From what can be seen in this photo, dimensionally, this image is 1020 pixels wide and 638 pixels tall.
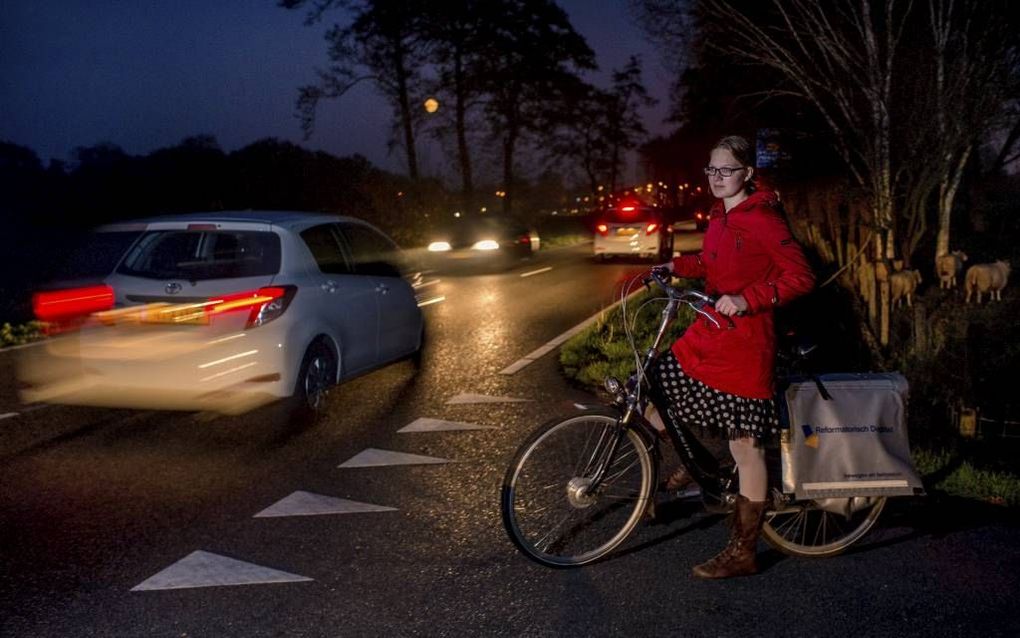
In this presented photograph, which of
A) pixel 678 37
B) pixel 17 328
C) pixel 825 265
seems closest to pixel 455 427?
pixel 825 265

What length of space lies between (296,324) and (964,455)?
4672 mm

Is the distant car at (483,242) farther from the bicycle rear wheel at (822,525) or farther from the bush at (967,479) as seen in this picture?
the bicycle rear wheel at (822,525)

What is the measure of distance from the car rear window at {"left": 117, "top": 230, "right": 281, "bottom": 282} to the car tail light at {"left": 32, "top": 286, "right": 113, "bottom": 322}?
239 mm

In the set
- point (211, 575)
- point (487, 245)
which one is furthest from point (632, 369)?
point (487, 245)

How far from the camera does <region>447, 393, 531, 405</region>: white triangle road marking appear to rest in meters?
8.04

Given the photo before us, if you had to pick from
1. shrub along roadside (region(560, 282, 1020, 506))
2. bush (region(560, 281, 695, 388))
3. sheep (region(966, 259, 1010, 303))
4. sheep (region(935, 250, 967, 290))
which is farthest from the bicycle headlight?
sheep (region(935, 250, 967, 290))

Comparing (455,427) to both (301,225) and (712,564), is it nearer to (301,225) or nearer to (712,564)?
(301,225)

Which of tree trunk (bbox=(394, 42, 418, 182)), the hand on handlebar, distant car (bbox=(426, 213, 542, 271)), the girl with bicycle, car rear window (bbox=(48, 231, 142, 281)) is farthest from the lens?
tree trunk (bbox=(394, 42, 418, 182))

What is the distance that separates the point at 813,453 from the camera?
426 centimetres

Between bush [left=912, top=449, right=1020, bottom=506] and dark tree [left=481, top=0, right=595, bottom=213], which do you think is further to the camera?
dark tree [left=481, top=0, right=595, bottom=213]

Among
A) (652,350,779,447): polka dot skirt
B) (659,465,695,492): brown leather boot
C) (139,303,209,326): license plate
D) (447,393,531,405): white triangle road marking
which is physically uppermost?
(139,303,209,326): license plate

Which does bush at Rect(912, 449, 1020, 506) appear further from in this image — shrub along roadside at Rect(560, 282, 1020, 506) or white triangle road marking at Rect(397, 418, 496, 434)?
white triangle road marking at Rect(397, 418, 496, 434)

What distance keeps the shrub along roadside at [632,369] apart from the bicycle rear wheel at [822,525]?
3.73ft

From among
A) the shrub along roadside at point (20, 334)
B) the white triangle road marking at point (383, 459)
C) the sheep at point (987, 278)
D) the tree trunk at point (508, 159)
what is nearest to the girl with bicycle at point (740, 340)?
the white triangle road marking at point (383, 459)
